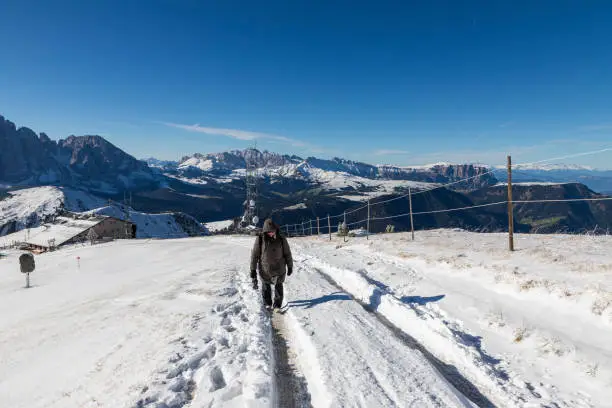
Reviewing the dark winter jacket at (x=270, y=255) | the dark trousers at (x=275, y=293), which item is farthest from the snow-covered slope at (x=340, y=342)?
the dark winter jacket at (x=270, y=255)

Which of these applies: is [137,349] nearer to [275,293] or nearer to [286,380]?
[286,380]

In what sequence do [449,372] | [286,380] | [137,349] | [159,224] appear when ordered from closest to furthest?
[286,380], [449,372], [137,349], [159,224]

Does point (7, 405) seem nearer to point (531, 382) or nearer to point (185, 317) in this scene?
point (185, 317)

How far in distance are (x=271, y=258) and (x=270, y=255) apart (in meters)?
0.07

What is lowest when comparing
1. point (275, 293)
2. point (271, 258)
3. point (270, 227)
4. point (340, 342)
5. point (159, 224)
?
point (159, 224)

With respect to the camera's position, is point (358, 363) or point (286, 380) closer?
point (286, 380)

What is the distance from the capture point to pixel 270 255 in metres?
7.96

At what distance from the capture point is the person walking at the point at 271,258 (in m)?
7.95

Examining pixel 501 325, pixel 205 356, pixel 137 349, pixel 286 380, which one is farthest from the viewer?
pixel 501 325

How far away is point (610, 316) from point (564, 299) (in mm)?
892

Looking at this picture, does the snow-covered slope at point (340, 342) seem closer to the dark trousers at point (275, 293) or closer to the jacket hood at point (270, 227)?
the dark trousers at point (275, 293)

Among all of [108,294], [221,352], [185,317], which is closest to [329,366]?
[221,352]

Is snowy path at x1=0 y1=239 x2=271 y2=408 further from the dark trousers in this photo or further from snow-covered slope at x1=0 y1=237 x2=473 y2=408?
the dark trousers

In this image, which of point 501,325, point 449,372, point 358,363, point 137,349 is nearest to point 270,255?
point 137,349
